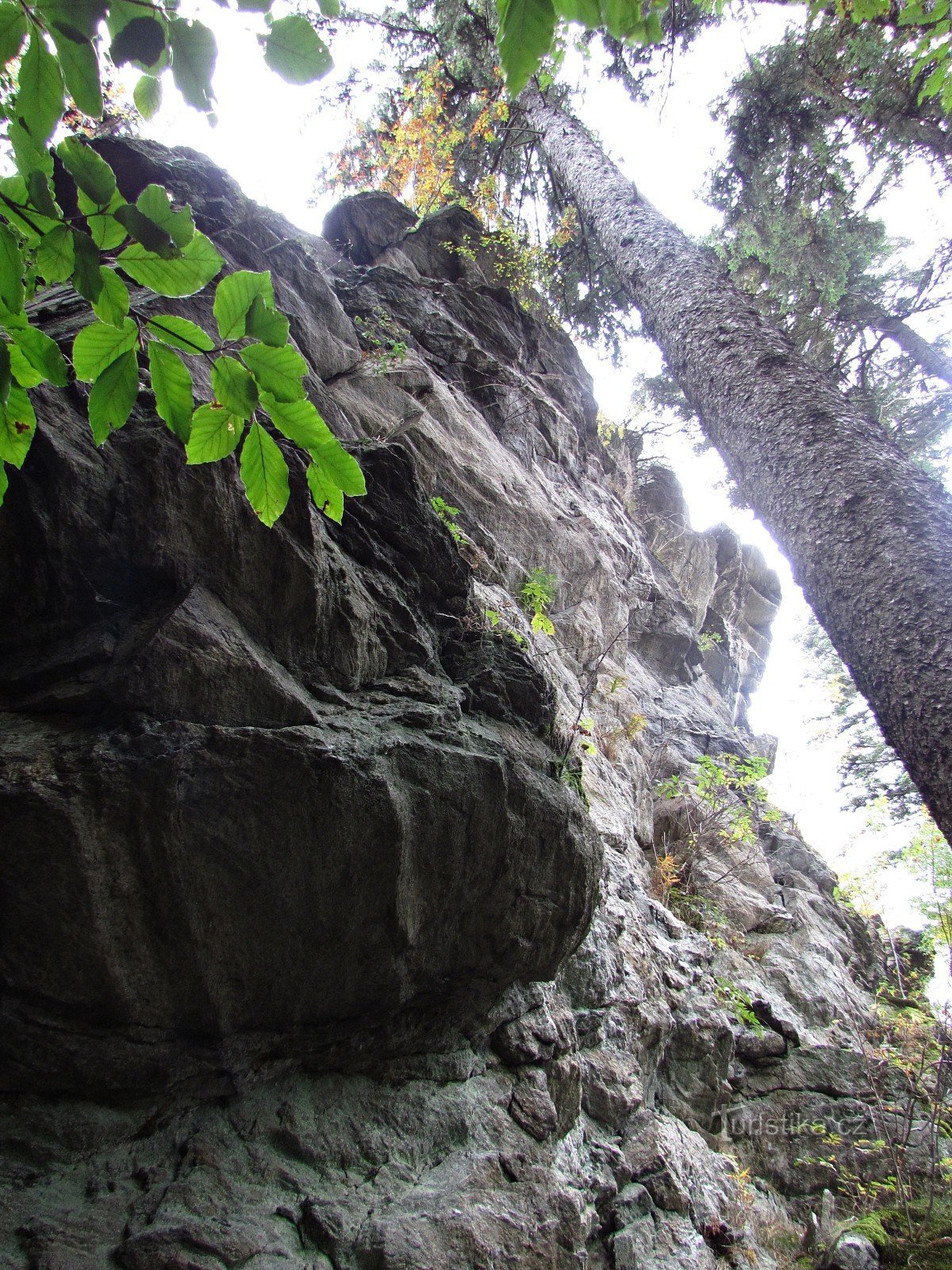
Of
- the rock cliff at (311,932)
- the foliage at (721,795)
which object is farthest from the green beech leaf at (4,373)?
the foliage at (721,795)

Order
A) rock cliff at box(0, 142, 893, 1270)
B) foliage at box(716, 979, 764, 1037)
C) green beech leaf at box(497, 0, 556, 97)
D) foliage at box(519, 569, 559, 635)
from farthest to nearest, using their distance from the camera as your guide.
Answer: foliage at box(519, 569, 559, 635) → foliage at box(716, 979, 764, 1037) → rock cliff at box(0, 142, 893, 1270) → green beech leaf at box(497, 0, 556, 97)

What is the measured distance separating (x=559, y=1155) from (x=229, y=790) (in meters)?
2.23

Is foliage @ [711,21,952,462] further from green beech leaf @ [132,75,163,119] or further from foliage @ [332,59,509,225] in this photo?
green beech leaf @ [132,75,163,119]

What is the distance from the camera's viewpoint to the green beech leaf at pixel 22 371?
1.59 m

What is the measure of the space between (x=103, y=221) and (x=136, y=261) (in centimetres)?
8

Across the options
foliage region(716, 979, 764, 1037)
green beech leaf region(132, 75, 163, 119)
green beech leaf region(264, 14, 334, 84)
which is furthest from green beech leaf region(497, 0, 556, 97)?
foliage region(716, 979, 764, 1037)

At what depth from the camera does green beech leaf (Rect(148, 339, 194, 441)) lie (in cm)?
137

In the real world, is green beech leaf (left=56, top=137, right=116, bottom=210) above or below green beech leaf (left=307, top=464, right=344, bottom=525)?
above

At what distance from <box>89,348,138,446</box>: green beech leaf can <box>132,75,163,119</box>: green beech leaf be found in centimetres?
48

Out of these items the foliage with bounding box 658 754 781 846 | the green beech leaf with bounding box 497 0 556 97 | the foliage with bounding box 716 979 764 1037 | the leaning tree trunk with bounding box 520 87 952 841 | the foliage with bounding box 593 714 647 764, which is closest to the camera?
the green beech leaf with bounding box 497 0 556 97

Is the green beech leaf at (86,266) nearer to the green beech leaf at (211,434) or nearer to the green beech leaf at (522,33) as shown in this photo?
the green beech leaf at (211,434)

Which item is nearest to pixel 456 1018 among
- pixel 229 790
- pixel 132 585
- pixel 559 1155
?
pixel 559 1155

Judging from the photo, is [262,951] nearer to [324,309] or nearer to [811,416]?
[811,416]

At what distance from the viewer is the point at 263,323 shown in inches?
51.3
